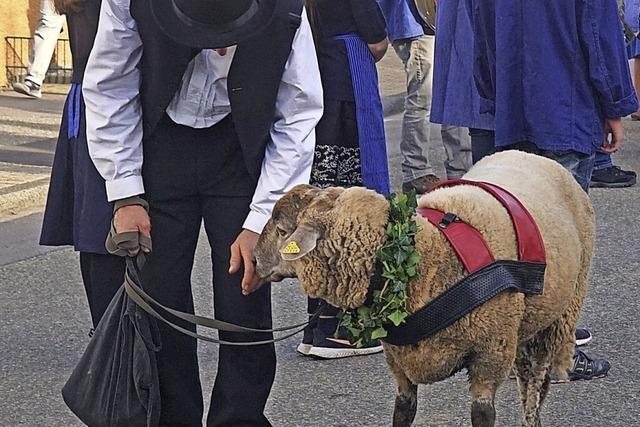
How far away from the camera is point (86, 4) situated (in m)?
4.34

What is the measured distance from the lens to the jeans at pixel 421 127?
908 centimetres

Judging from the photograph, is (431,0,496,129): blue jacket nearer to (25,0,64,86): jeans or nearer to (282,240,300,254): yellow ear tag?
(282,240,300,254): yellow ear tag

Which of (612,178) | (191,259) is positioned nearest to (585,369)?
(191,259)

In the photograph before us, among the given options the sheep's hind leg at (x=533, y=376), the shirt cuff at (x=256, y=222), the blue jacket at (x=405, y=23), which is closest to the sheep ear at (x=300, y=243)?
the shirt cuff at (x=256, y=222)

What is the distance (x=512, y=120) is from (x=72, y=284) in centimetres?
302

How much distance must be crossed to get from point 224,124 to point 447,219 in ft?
2.50

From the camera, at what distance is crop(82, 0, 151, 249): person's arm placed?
3436 mm

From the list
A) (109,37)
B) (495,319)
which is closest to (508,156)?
(495,319)

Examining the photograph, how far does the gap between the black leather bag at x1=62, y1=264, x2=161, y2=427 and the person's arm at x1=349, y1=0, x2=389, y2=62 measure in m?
2.07

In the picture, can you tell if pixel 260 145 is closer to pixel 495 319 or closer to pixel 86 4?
pixel 495 319

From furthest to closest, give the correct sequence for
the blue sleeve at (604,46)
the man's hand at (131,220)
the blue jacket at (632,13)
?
the blue jacket at (632,13)
the blue sleeve at (604,46)
the man's hand at (131,220)

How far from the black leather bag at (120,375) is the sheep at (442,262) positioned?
1.51 ft

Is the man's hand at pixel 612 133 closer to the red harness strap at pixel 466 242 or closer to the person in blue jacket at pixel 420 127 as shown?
the red harness strap at pixel 466 242

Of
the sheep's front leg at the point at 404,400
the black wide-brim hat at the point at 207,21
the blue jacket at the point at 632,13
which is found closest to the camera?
the black wide-brim hat at the point at 207,21
